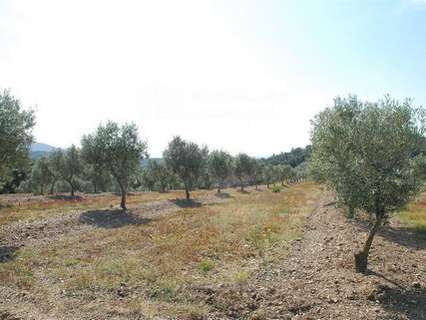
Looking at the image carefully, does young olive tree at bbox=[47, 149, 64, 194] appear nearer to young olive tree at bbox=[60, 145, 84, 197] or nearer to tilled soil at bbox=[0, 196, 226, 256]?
young olive tree at bbox=[60, 145, 84, 197]

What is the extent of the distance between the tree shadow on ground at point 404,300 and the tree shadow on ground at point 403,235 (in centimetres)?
1058

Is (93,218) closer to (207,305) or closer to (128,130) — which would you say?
(128,130)

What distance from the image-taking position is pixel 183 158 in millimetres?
72125

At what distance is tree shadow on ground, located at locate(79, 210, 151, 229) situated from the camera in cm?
3991

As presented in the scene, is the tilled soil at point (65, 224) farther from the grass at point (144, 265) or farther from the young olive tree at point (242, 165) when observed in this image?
the young olive tree at point (242, 165)

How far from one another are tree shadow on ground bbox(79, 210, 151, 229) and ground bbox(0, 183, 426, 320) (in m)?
0.80

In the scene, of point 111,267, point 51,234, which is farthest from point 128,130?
point 111,267

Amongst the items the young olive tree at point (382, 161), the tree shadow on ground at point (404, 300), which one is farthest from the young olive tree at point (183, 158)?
the tree shadow on ground at point (404, 300)

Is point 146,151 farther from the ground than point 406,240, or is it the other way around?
point 146,151

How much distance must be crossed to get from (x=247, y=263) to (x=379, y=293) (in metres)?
7.88

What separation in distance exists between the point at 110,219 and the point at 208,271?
23806 millimetres

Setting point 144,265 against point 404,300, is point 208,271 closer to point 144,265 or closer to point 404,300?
point 144,265

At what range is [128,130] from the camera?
2089 inches

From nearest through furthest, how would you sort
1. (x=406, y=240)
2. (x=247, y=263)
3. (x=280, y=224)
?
(x=247, y=263)
(x=406, y=240)
(x=280, y=224)
